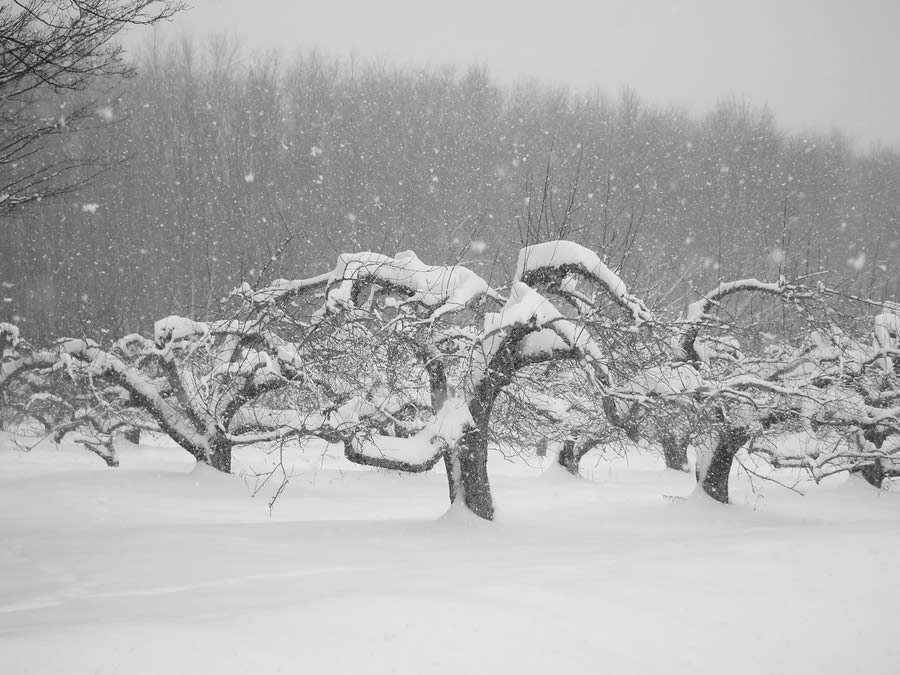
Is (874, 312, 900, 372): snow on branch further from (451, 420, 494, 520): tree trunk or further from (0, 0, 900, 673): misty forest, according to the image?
(451, 420, 494, 520): tree trunk

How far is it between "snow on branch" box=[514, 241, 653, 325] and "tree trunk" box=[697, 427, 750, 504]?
12.0 feet

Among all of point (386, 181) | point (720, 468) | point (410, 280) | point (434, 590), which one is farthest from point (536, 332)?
point (386, 181)

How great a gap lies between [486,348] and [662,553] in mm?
2821

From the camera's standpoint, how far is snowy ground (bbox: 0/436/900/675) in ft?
13.0

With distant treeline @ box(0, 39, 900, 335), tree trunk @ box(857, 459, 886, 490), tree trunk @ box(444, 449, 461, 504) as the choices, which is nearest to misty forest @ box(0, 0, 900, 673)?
tree trunk @ box(444, 449, 461, 504)

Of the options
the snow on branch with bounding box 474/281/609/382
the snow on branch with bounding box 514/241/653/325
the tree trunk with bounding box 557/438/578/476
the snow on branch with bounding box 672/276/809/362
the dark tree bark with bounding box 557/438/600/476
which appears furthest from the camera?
the tree trunk with bounding box 557/438/578/476

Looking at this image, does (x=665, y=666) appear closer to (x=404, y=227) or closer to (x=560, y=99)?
(x=404, y=227)

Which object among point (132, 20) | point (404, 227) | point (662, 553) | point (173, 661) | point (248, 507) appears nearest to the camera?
point (173, 661)

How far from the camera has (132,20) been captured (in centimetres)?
552

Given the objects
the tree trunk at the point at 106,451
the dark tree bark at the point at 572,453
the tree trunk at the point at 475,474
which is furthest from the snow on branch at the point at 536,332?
the tree trunk at the point at 106,451

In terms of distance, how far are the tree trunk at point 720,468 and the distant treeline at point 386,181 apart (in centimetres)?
1543

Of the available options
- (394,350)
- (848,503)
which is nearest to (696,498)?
(848,503)

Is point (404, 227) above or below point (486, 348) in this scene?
above

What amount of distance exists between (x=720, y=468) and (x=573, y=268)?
4.81 meters
